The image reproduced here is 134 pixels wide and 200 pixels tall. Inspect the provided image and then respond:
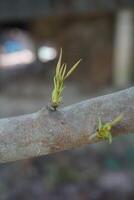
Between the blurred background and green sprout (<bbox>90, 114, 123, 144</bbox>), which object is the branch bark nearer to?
green sprout (<bbox>90, 114, 123, 144</bbox>)

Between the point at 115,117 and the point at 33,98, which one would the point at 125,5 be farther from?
the point at 115,117

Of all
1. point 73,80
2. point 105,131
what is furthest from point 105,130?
point 73,80

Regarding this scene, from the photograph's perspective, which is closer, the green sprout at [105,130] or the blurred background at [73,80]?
the green sprout at [105,130]

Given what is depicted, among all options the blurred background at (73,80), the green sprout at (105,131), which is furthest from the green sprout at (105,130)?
the blurred background at (73,80)

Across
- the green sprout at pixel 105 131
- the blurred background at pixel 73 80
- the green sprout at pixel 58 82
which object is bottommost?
the blurred background at pixel 73 80

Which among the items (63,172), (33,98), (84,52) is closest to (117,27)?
(84,52)

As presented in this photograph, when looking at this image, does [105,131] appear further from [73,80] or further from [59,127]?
[73,80]

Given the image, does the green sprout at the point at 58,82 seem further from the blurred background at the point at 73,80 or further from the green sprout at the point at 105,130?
the blurred background at the point at 73,80

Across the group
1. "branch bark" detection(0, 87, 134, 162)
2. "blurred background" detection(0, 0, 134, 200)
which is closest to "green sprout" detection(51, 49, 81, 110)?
"branch bark" detection(0, 87, 134, 162)

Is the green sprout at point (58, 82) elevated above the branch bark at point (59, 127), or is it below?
above
